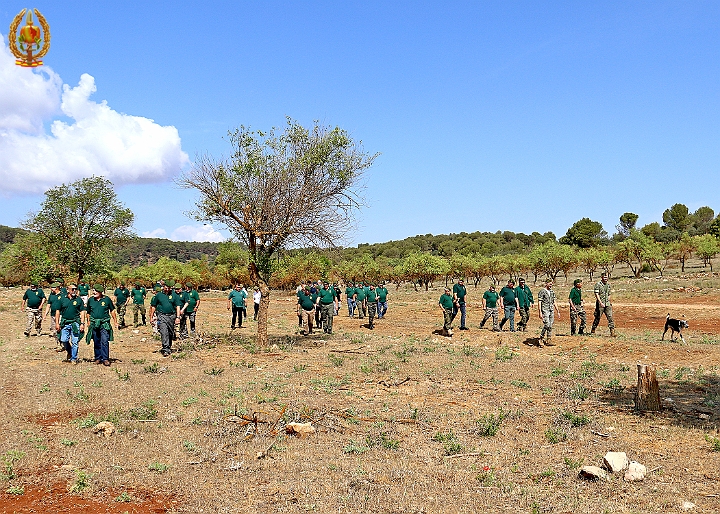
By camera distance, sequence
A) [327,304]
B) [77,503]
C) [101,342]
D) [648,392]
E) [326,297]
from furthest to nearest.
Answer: [327,304] → [326,297] → [101,342] → [648,392] → [77,503]

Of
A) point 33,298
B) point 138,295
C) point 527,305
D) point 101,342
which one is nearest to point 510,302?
point 527,305

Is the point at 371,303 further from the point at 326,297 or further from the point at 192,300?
the point at 192,300

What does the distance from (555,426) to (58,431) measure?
7912mm

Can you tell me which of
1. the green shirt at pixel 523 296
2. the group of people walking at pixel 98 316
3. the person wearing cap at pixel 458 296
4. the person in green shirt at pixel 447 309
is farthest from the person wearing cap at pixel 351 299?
the group of people walking at pixel 98 316

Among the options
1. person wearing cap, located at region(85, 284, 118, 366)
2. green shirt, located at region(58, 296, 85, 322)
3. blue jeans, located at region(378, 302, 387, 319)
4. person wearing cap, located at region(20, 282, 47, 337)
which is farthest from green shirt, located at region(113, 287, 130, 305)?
blue jeans, located at region(378, 302, 387, 319)

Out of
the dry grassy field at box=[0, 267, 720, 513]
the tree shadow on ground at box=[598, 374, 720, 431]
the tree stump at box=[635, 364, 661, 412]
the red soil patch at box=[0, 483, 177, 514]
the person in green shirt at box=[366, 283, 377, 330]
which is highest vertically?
the person in green shirt at box=[366, 283, 377, 330]

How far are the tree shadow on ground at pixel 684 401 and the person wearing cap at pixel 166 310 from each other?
11.7 metres

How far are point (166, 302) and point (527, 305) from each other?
518 inches

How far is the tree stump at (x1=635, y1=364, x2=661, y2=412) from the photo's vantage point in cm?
921

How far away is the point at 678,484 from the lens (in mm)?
6176

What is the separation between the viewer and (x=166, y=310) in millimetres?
15914

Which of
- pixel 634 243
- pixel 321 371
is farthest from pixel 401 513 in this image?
pixel 634 243

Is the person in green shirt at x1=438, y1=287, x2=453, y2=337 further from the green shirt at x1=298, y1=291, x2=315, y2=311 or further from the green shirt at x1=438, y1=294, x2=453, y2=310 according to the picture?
the green shirt at x1=298, y1=291, x2=315, y2=311

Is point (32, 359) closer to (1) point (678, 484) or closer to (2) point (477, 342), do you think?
(2) point (477, 342)
